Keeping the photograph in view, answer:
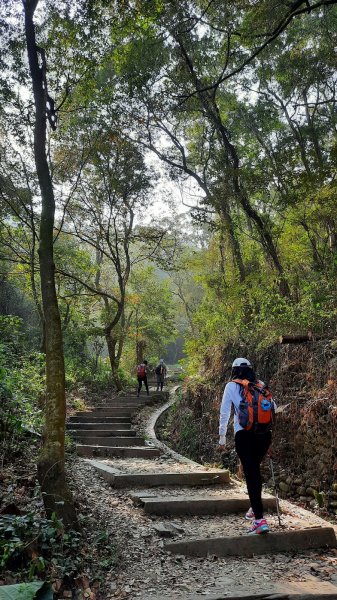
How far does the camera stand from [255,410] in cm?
429

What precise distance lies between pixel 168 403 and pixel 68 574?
14.4m

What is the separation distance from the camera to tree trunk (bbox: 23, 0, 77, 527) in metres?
3.99

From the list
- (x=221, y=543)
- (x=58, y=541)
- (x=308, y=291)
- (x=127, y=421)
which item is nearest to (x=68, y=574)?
(x=58, y=541)

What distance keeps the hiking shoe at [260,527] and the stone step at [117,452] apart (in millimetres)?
4749

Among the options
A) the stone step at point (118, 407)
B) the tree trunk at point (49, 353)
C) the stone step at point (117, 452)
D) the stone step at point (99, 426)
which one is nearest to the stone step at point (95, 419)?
the stone step at point (99, 426)

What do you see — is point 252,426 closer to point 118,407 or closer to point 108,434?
point 108,434

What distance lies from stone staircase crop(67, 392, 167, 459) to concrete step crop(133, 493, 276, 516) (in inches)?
148

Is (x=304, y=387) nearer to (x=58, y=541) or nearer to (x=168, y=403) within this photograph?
(x=58, y=541)

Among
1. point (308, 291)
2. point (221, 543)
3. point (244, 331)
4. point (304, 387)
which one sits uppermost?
point (308, 291)

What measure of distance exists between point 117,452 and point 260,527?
5221mm

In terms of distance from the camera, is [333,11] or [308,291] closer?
[308,291]

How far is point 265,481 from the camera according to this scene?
25.9 feet

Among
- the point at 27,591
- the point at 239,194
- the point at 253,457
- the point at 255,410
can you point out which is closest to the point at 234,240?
the point at 239,194

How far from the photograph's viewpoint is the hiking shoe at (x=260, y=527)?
4.17m
